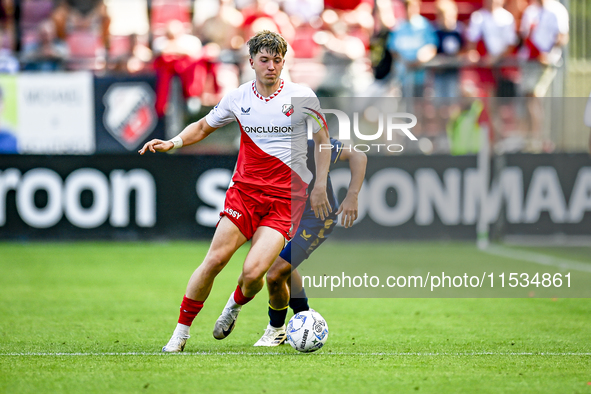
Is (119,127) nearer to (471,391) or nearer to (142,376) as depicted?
(142,376)

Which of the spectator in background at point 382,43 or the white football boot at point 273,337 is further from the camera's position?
the spectator in background at point 382,43

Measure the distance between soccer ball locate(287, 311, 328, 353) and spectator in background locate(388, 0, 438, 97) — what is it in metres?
8.73

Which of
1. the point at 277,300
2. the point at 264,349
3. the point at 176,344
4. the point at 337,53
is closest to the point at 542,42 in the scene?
the point at 337,53

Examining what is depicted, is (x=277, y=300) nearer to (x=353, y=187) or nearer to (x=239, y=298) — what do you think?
(x=239, y=298)

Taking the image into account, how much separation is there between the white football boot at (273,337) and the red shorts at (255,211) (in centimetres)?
79

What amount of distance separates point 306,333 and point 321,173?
1.20m

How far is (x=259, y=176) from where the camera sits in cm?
615

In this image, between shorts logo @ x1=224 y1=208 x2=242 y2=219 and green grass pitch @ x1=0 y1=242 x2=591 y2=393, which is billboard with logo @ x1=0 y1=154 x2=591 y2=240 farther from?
shorts logo @ x1=224 y1=208 x2=242 y2=219

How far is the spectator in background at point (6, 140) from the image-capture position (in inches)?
549

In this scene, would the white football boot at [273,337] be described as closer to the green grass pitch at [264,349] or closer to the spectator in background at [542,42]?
the green grass pitch at [264,349]

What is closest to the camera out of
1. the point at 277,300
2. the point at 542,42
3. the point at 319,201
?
the point at 319,201

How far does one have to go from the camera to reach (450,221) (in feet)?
45.3

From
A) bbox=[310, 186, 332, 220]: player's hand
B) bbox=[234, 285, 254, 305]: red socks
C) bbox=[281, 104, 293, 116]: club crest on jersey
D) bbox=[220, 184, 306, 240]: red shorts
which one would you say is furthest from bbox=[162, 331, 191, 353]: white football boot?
bbox=[281, 104, 293, 116]: club crest on jersey

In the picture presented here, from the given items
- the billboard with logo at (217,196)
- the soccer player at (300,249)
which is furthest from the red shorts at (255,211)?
the billboard with logo at (217,196)
